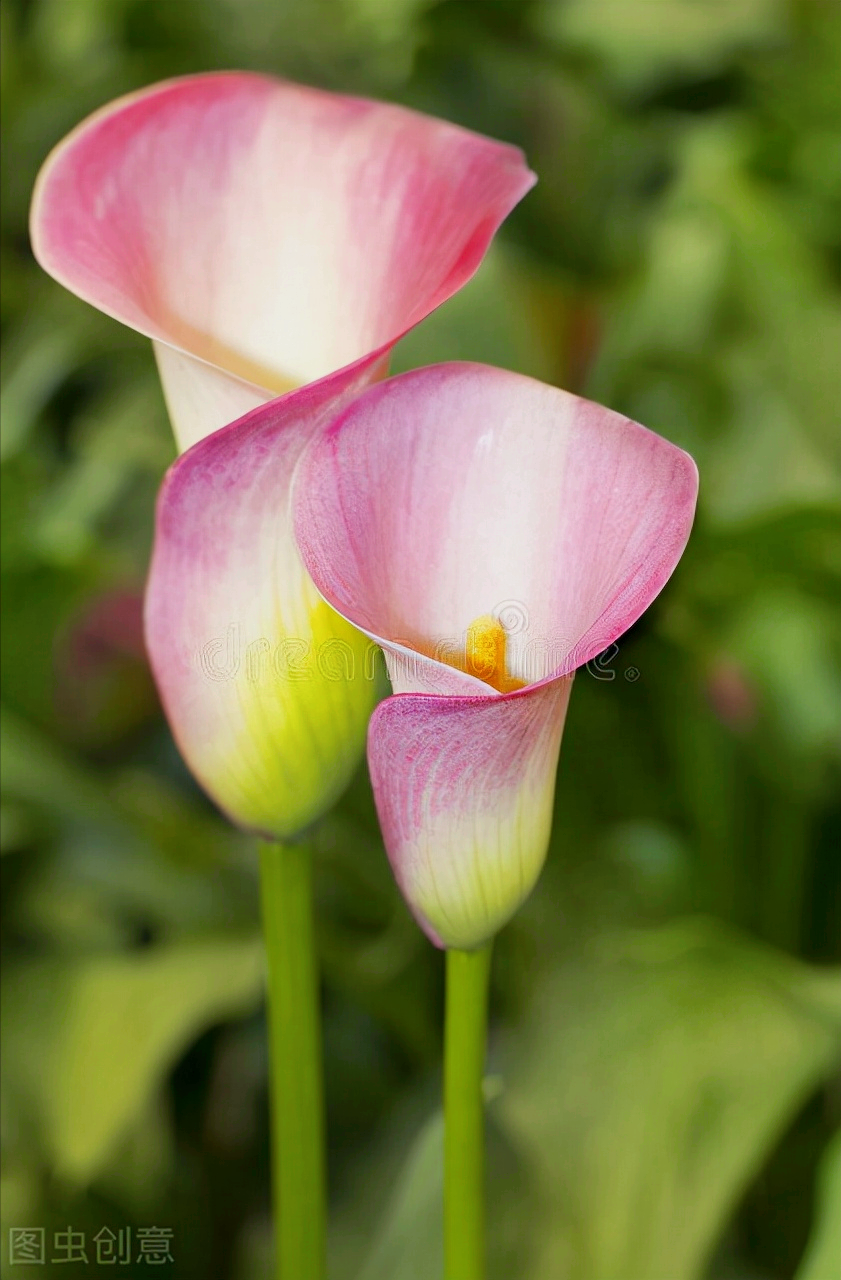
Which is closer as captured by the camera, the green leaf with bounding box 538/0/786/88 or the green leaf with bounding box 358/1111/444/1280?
the green leaf with bounding box 358/1111/444/1280

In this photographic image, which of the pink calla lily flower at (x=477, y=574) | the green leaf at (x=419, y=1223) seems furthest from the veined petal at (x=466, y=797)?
the green leaf at (x=419, y=1223)

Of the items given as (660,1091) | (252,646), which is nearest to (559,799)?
(660,1091)

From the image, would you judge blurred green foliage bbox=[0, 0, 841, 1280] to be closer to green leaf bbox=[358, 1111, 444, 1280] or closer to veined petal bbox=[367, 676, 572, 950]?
green leaf bbox=[358, 1111, 444, 1280]

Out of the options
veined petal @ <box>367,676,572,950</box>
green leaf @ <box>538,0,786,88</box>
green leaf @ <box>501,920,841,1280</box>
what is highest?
green leaf @ <box>538,0,786,88</box>

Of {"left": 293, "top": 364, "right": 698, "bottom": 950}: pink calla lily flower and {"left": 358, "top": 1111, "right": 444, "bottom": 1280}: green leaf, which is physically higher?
{"left": 293, "top": 364, "right": 698, "bottom": 950}: pink calla lily flower

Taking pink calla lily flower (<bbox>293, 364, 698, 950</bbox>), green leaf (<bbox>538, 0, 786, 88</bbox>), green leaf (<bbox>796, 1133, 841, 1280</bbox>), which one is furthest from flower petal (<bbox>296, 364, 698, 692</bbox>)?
green leaf (<bbox>538, 0, 786, 88</bbox>)

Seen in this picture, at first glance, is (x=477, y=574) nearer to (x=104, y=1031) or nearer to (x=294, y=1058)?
(x=294, y=1058)
